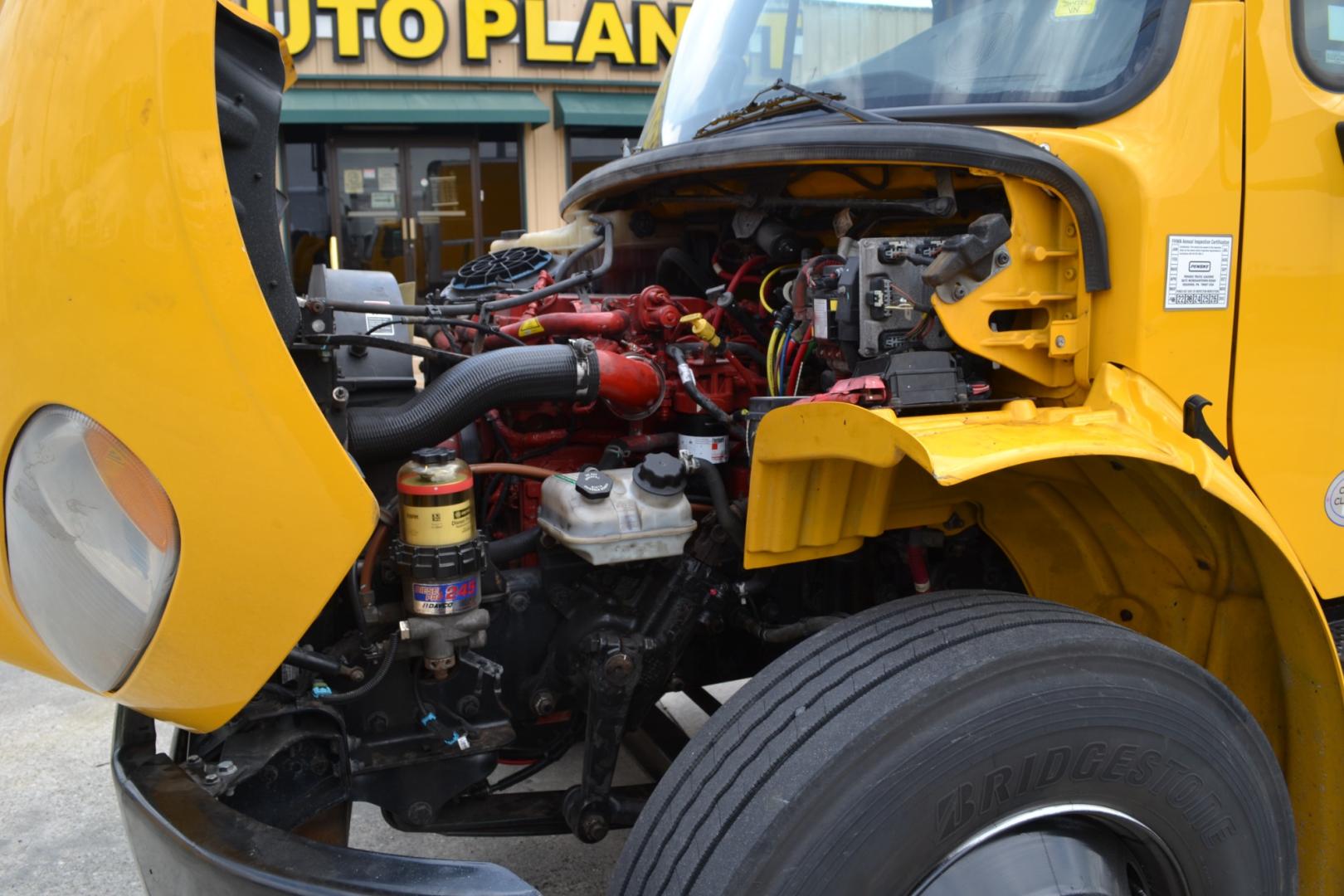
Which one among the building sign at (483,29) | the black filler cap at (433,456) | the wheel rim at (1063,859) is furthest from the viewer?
the building sign at (483,29)

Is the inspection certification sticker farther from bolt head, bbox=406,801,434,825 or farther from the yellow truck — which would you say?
bolt head, bbox=406,801,434,825

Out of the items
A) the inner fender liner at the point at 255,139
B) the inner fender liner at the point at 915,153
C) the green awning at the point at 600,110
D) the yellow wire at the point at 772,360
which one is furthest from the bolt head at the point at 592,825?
the green awning at the point at 600,110

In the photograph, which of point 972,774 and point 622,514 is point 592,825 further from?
point 972,774

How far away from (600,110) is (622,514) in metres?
12.3

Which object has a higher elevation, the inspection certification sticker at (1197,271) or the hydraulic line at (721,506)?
the inspection certification sticker at (1197,271)

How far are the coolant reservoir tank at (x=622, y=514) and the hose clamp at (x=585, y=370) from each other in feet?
0.64

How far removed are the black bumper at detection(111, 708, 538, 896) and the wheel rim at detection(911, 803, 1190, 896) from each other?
69 centimetres

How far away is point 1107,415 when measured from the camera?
2018mm

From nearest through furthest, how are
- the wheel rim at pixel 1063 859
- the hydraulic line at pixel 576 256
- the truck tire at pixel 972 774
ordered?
the truck tire at pixel 972 774, the wheel rim at pixel 1063 859, the hydraulic line at pixel 576 256

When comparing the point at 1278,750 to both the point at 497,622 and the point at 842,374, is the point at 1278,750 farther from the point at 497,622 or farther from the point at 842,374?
the point at 497,622

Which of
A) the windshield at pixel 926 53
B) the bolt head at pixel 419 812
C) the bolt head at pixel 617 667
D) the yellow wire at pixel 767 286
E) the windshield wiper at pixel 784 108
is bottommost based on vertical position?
the bolt head at pixel 419 812

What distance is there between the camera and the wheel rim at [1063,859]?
175 cm

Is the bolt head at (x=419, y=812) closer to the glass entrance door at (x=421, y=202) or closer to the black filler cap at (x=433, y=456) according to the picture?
the black filler cap at (x=433, y=456)

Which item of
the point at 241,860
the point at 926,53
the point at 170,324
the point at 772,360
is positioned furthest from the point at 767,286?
the point at 241,860
